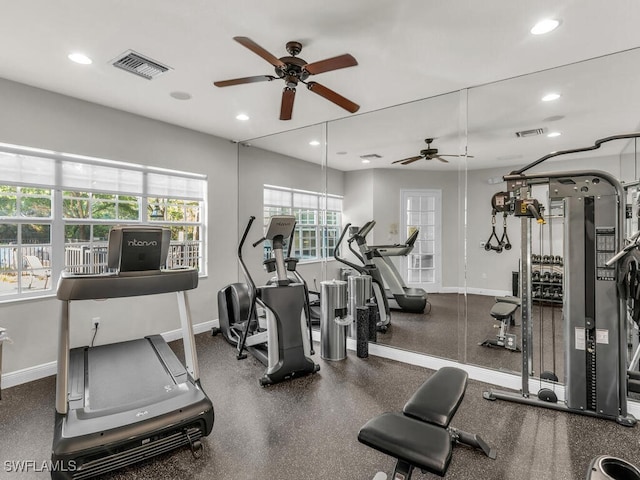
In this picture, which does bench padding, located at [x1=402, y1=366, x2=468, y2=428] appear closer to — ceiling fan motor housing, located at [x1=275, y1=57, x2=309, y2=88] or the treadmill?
the treadmill

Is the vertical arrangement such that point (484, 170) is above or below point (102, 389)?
above

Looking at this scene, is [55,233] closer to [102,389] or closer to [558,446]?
[102,389]

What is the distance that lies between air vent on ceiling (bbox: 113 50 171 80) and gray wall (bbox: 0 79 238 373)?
1.19 metres

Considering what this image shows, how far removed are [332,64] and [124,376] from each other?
119 inches

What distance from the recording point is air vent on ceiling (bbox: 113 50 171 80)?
282 cm

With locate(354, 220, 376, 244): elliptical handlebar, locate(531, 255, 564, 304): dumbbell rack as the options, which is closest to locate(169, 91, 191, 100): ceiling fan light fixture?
locate(354, 220, 376, 244): elliptical handlebar

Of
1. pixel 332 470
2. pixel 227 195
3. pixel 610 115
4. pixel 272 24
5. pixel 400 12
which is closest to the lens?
pixel 332 470

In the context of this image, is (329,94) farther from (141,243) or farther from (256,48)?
(141,243)

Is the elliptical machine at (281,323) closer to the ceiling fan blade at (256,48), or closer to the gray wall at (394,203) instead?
the gray wall at (394,203)

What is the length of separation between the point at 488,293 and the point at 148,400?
3343 mm

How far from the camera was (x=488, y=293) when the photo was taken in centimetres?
362

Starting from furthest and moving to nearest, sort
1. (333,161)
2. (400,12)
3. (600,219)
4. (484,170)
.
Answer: (333,161)
(484,170)
(600,219)
(400,12)

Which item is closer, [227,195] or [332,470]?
[332,470]

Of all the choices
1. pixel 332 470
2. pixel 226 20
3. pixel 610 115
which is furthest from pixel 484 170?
pixel 332 470
